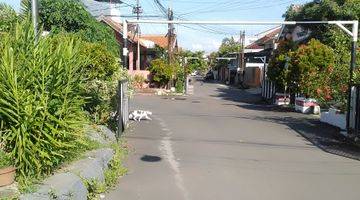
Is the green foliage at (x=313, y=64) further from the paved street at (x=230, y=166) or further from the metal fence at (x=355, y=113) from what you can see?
the paved street at (x=230, y=166)

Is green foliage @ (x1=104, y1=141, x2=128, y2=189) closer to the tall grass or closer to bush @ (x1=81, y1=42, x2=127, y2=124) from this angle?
the tall grass

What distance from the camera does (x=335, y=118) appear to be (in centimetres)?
1955

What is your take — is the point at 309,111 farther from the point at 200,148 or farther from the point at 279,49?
the point at 200,148

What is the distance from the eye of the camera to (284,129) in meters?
18.1

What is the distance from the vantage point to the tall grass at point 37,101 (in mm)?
6871

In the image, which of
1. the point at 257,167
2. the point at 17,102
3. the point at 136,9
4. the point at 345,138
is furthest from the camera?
the point at 136,9

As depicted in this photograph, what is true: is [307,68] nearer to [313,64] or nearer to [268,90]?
[313,64]

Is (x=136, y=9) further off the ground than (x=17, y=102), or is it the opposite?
(x=136, y=9)

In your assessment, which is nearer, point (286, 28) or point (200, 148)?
point (200, 148)

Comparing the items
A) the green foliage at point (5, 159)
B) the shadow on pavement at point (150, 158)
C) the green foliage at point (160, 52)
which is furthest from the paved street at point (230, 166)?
the green foliage at point (160, 52)

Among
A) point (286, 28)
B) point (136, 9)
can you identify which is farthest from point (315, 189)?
point (136, 9)

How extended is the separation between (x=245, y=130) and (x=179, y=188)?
900 cm

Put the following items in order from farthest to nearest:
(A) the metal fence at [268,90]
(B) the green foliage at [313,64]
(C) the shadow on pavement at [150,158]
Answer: (A) the metal fence at [268,90], (B) the green foliage at [313,64], (C) the shadow on pavement at [150,158]

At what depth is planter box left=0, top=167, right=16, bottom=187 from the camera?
6259 millimetres
